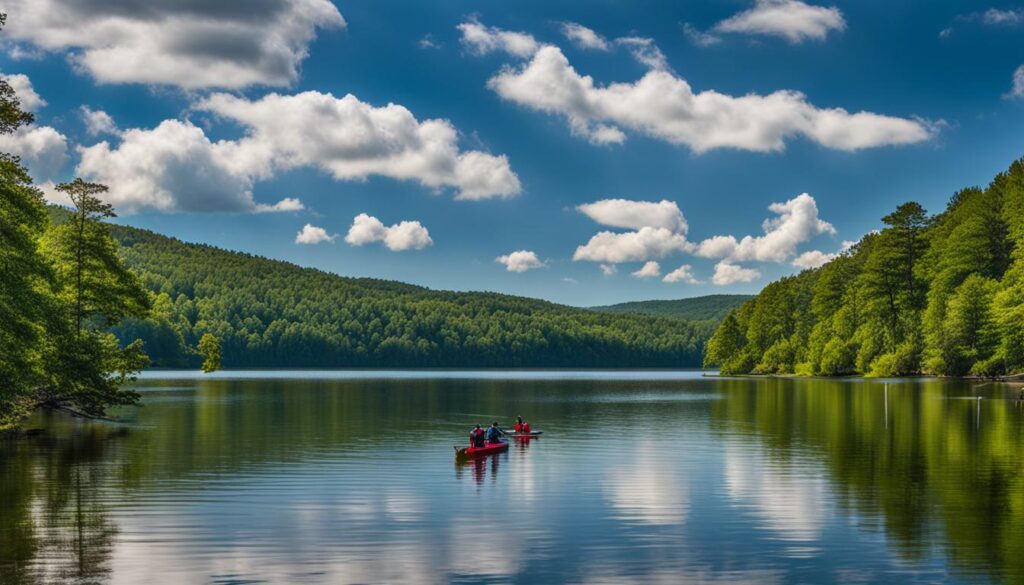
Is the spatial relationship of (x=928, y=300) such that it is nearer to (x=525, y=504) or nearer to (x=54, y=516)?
(x=525, y=504)

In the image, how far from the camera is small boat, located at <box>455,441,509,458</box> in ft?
152

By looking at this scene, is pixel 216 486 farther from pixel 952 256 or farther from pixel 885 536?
pixel 952 256

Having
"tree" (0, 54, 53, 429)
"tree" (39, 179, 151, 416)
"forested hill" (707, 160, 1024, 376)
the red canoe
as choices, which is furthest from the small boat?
"forested hill" (707, 160, 1024, 376)

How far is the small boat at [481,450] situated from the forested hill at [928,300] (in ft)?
266

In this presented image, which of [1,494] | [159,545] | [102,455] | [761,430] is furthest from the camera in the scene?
[761,430]

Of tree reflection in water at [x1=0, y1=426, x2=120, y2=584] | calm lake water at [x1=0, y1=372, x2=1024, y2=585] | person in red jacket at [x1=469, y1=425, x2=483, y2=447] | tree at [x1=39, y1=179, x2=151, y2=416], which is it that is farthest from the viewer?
tree at [x1=39, y1=179, x2=151, y2=416]

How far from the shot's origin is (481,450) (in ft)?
158

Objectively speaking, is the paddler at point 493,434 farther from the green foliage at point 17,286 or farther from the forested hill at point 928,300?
the forested hill at point 928,300

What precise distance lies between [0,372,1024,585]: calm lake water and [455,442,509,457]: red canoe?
1.83 feet

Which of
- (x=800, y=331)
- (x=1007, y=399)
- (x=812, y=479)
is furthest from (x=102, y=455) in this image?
(x=800, y=331)

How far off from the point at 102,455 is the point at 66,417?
32723 mm

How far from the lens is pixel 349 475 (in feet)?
130

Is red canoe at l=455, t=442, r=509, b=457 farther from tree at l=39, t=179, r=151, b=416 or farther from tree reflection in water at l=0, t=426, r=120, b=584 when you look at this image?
tree at l=39, t=179, r=151, b=416

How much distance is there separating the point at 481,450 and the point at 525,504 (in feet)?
52.8
